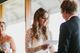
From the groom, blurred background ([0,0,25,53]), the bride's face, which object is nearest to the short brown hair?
the groom

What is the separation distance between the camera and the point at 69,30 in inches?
59.5

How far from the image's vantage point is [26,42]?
6.19ft

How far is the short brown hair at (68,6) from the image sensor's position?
150 centimetres

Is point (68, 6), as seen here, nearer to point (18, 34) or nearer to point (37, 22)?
point (37, 22)

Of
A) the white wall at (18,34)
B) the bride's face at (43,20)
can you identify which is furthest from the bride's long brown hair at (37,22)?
the white wall at (18,34)

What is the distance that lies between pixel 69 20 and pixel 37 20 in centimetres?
35

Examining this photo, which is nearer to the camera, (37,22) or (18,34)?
(37,22)

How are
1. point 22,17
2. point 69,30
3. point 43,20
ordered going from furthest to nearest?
point 22,17, point 43,20, point 69,30

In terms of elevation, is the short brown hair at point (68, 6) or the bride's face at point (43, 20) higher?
the short brown hair at point (68, 6)

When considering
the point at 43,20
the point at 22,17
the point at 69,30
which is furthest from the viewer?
the point at 22,17

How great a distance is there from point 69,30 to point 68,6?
0.56 feet

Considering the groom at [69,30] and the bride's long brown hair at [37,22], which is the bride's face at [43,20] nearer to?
the bride's long brown hair at [37,22]

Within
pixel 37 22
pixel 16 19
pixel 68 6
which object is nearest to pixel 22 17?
pixel 16 19

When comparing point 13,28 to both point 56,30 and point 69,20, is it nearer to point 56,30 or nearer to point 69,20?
point 56,30
